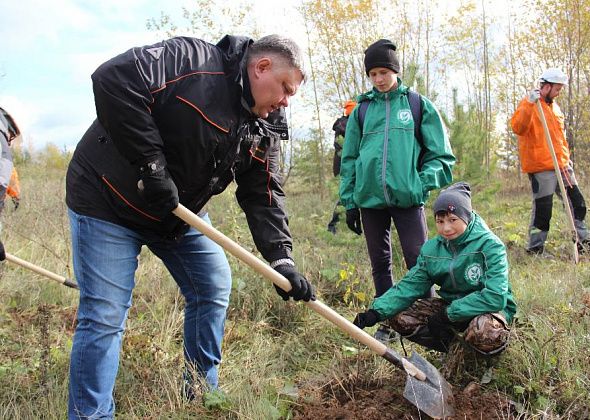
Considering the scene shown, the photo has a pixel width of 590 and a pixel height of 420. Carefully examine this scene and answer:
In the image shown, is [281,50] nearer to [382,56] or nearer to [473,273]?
[382,56]

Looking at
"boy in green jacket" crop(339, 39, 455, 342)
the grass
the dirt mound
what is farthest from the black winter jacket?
"boy in green jacket" crop(339, 39, 455, 342)

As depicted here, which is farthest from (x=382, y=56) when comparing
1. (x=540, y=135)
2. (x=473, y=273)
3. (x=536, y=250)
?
(x=536, y=250)

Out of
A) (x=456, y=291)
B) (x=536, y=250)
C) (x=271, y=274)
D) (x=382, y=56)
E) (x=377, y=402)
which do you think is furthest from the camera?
(x=536, y=250)

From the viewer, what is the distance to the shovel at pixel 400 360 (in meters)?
2.33

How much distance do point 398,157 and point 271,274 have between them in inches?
55.3

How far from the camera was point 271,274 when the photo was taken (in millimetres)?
2430

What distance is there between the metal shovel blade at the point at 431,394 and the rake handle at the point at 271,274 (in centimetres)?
4

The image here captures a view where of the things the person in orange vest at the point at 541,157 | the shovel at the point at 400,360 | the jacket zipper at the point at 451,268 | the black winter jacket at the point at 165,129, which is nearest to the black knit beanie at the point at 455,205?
the jacket zipper at the point at 451,268

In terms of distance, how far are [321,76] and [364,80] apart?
1.13 m

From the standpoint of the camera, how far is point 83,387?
2.19 meters

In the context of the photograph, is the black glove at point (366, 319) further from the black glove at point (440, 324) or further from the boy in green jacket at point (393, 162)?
the boy in green jacket at point (393, 162)

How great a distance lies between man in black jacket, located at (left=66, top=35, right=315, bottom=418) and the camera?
6.75 feet

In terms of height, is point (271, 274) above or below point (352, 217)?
above

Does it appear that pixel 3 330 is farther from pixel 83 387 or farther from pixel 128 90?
pixel 128 90
